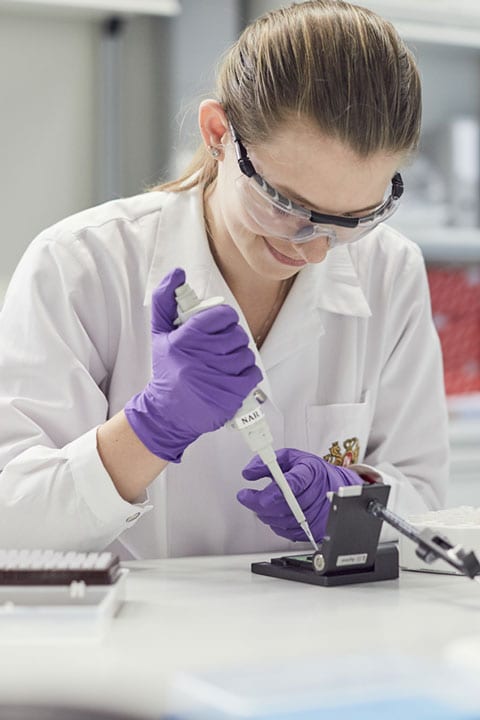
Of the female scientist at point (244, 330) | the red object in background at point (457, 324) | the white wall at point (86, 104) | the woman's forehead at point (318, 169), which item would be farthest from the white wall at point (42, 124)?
the woman's forehead at point (318, 169)

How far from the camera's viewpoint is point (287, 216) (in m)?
1.55

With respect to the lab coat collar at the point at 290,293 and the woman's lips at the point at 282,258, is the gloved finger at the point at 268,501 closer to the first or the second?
the lab coat collar at the point at 290,293

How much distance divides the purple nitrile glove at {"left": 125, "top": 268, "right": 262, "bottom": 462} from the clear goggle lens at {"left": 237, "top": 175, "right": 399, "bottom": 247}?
177mm

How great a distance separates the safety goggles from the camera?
1.54 m

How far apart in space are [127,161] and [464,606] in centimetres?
242

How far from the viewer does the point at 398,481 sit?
6.10ft

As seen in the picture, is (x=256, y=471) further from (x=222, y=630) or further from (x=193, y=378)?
(x=222, y=630)

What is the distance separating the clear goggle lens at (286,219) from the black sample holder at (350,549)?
0.39 meters

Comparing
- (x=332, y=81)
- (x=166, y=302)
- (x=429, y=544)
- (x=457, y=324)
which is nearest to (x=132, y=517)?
(x=166, y=302)

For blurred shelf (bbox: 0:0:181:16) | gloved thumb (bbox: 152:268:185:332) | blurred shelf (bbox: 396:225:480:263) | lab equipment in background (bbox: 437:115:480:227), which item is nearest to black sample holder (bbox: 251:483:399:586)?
gloved thumb (bbox: 152:268:185:332)

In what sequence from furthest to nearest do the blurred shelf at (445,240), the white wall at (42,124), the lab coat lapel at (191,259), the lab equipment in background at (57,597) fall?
the blurred shelf at (445,240) < the white wall at (42,124) < the lab coat lapel at (191,259) < the lab equipment in background at (57,597)

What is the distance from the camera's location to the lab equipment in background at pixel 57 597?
1.08 m

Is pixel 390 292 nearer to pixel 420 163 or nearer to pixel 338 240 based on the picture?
pixel 338 240

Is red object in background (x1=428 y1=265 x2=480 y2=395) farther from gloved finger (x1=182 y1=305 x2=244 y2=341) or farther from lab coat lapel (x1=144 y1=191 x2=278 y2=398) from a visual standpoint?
gloved finger (x1=182 y1=305 x2=244 y2=341)
